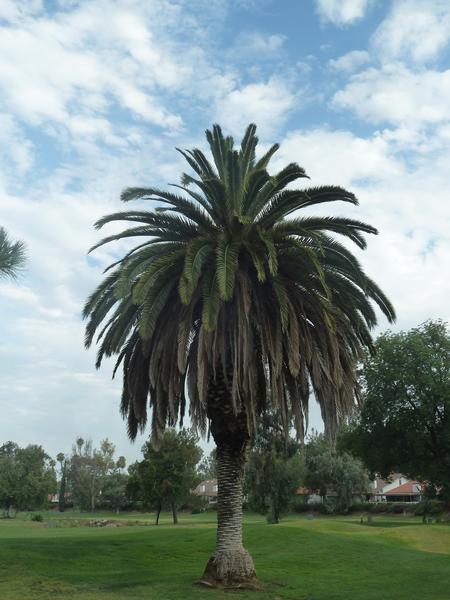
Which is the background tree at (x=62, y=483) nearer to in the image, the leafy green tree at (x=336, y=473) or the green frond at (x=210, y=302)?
the leafy green tree at (x=336, y=473)

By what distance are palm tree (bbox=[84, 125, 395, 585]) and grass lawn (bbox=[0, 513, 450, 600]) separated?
2.10m

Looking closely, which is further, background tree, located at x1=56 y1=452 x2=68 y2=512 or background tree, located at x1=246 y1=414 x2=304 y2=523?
background tree, located at x1=56 y1=452 x2=68 y2=512

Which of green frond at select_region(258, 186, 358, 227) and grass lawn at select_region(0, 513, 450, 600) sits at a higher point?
green frond at select_region(258, 186, 358, 227)

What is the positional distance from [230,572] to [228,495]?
2.08 meters

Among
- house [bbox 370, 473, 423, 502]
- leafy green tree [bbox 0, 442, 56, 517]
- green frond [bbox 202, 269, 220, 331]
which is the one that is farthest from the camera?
house [bbox 370, 473, 423, 502]

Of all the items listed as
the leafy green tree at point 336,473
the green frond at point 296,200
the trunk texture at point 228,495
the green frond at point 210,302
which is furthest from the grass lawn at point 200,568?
the leafy green tree at point 336,473

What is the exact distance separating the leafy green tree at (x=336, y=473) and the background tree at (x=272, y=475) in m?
28.4

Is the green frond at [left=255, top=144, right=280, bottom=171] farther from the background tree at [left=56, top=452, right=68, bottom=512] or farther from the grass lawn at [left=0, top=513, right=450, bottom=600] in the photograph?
the background tree at [left=56, top=452, right=68, bottom=512]

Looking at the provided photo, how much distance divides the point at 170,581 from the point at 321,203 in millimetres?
12235

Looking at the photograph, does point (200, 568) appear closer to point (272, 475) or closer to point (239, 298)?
point (239, 298)

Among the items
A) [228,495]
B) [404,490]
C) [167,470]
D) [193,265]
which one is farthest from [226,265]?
[404,490]

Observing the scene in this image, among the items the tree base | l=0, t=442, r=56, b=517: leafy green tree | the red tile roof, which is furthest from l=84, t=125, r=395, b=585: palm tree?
the red tile roof

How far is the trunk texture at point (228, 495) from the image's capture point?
Answer: 58.6 ft

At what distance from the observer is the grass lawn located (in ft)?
56.3
